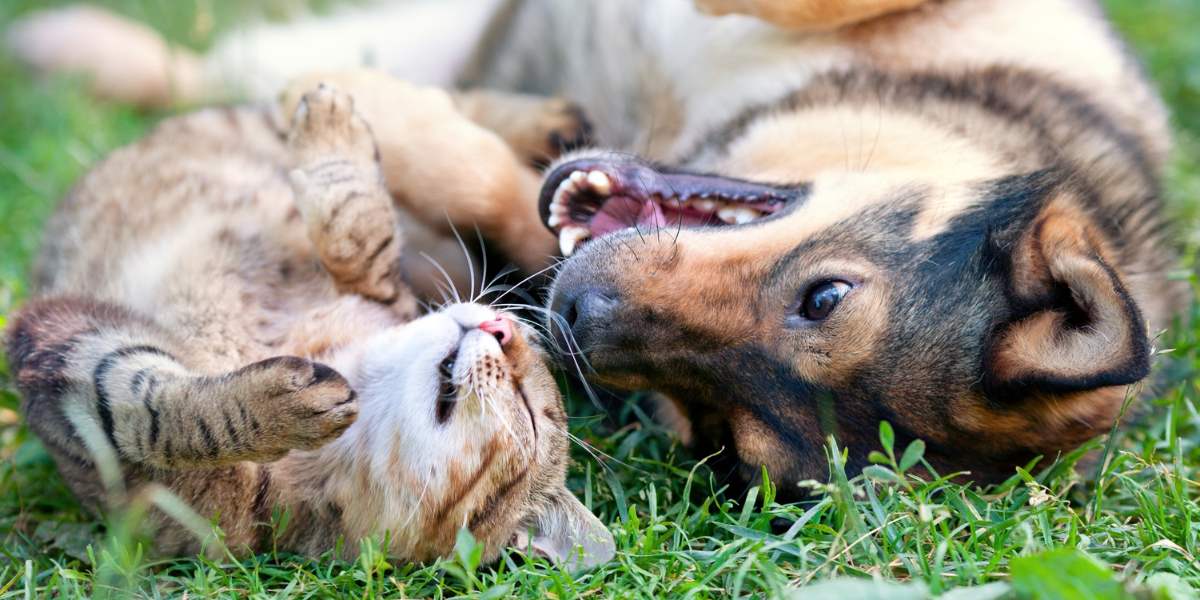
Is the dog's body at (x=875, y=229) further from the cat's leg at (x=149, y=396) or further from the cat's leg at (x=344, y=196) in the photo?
the cat's leg at (x=149, y=396)

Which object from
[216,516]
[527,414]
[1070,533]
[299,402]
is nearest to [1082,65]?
[1070,533]

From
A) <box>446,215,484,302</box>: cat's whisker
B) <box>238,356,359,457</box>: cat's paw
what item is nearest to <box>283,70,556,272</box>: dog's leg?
<box>446,215,484,302</box>: cat's whisker

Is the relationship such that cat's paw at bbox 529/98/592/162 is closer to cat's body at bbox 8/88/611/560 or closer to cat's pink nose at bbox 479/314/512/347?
cat's body at bbox 8/88/611/560

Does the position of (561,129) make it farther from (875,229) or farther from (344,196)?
(875,229)

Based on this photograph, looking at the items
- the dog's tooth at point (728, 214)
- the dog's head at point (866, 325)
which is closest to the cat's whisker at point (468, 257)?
the dog's head at point (866, 325)

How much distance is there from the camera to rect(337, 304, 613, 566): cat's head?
10.5 feet

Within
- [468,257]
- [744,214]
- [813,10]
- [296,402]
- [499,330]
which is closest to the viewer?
[296,402]

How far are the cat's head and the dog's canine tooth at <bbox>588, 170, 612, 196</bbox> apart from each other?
0.54m

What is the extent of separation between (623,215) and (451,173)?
2.49 feet

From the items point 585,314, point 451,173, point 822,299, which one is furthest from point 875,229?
point 451,173

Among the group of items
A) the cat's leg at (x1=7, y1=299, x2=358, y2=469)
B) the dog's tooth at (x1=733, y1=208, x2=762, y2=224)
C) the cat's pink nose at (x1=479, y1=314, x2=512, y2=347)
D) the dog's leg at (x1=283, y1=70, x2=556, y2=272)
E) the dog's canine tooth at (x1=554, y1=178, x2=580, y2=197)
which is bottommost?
the cat's leg at (x1=7, y1=299, x2=358, y2=469)

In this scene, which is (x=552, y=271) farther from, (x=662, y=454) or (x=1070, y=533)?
(x=1070, y=533)

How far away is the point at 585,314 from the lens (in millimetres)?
3170

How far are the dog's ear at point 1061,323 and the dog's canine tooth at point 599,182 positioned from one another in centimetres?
121
